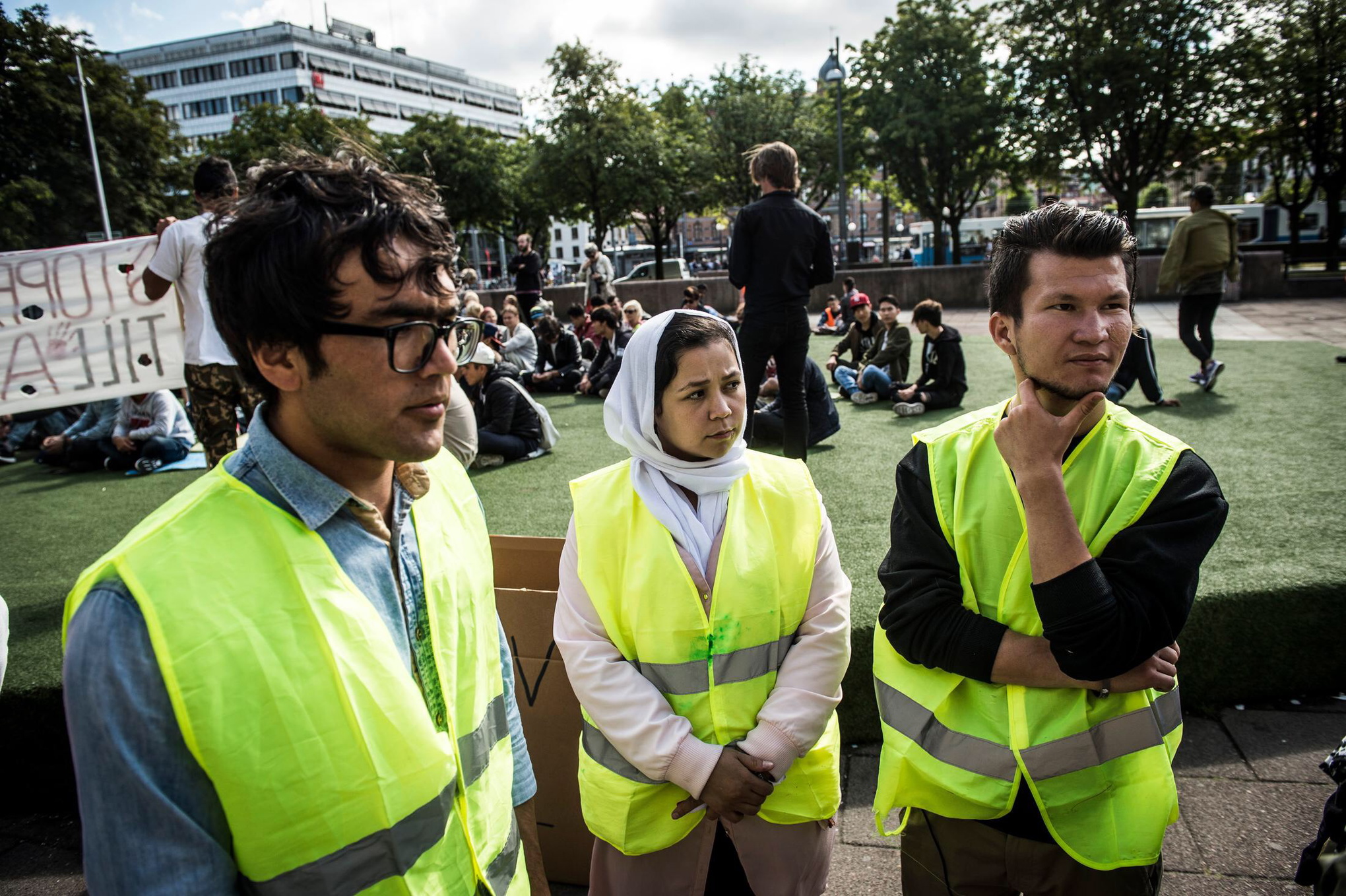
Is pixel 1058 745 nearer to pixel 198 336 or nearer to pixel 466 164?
pixel 198 336

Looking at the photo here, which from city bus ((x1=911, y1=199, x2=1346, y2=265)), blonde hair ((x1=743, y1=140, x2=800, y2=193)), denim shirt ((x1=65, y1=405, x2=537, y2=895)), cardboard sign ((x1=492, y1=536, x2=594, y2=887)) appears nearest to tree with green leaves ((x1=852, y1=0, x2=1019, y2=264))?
city bus ((x1=911, y1=199, x2=1346, y2=265))

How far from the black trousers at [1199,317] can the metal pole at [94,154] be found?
24.4 metres

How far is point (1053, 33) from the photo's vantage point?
22984mm

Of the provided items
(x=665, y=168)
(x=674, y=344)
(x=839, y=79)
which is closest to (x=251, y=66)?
(x=665, y=168)

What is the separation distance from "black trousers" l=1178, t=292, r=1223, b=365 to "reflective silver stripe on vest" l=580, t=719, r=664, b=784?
28.2 ft

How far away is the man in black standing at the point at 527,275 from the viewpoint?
14406 millimetres

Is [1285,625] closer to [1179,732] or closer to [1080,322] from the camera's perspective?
[1179,732]

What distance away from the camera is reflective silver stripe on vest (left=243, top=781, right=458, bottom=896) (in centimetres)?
112

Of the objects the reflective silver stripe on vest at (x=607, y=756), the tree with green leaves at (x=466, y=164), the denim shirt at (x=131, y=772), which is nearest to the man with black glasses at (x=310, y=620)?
the denim shirt at (x=131, y=772)

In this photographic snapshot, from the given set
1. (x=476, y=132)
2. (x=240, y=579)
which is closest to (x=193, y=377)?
(x=240, y=579)

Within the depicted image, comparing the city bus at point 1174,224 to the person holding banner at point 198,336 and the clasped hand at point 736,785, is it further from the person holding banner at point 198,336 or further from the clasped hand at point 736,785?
the clasped hand at point 736,785

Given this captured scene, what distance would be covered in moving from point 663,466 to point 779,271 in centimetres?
380

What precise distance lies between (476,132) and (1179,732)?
4125 centimetres

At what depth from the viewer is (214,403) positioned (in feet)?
15.6
